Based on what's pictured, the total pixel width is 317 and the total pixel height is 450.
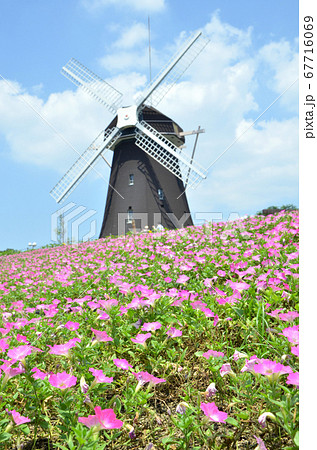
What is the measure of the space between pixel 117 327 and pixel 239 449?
1.25 m

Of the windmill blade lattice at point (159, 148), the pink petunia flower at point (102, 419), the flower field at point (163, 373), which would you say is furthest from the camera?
the windmill blade lattice at point (159, 148)

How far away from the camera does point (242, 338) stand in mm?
2564

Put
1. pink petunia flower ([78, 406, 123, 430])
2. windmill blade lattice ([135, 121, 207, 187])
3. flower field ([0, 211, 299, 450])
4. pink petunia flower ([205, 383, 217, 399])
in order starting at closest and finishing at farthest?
pink petunia flower ([78, 406, 123, 430]) → flower field ([0, 211, 299, 450]) → pink petunia flower ([205, 383, 217, 399]) → windmill blade lattice ([135, 121, 207, 187])

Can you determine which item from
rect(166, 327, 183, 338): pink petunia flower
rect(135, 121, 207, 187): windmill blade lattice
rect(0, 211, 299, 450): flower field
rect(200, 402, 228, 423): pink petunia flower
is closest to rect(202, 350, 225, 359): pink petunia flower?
rect(0, 211, 299, 450): flower field

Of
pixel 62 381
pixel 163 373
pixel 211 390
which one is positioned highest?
pixel 62 381

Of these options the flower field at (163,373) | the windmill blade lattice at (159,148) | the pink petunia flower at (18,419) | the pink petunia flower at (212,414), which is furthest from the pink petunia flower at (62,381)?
the windmill blade lattice at (159,148)

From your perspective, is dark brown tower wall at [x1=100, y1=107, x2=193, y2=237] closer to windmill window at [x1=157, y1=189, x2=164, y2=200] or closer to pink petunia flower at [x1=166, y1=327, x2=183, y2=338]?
windmill window at [x1=157, y1=189, x2=164, y2=200]

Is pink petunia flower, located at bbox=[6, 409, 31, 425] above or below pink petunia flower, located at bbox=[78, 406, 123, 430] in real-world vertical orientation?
below

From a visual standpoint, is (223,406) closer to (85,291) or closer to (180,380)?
(180,380)

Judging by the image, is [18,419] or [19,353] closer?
[18,419]

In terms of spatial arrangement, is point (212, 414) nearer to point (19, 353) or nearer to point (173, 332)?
point (173, 332)

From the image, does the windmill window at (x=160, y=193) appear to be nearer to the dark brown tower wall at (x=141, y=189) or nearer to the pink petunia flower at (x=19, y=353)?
the dark brown tower wall at (x=141, y=189)

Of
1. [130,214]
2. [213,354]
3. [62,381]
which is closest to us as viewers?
[62,381]

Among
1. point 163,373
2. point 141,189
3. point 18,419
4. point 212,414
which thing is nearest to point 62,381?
point 18,419
